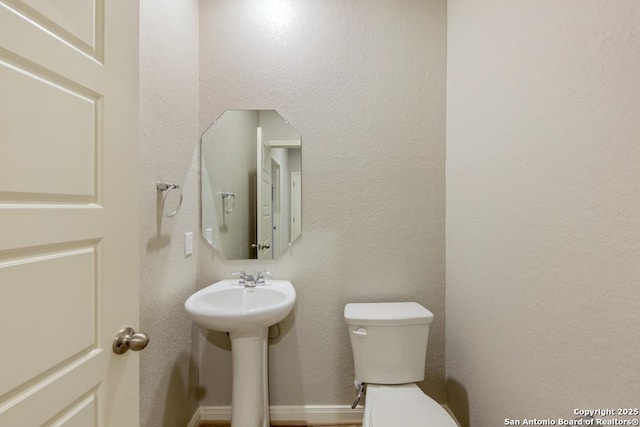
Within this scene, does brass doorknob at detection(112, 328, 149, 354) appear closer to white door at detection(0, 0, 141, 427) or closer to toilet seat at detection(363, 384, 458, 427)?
white door at detection(0, 0, 141, 427)

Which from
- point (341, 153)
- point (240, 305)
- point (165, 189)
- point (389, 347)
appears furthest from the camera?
point (341, 153)

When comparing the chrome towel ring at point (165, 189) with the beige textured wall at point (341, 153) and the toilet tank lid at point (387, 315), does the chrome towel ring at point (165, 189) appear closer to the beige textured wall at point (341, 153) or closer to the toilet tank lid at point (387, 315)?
the beige textured wall at point (341, 153)

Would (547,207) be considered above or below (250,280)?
above

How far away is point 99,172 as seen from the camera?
72cm

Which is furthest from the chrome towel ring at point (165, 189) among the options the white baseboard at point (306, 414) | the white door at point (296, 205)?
the white baseboard at point (306, 414)

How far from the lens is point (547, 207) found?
1043 millimetres

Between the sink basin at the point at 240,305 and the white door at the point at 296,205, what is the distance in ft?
0.97

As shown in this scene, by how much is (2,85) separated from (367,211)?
154 cm

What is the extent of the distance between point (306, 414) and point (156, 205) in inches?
56.2

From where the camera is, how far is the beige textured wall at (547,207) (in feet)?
2.63

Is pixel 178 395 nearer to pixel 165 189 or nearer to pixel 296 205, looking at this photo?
pixel 165 189

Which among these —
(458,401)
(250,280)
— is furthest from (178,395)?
(458,401)

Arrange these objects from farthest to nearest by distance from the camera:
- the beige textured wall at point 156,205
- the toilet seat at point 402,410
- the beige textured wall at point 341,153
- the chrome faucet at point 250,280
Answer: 1. the beige textured wall at point 341,153
2. the chrome faucet at point 250,280
3. the beige textured wall at point 156,205
4. the toilet seat at point 402,410

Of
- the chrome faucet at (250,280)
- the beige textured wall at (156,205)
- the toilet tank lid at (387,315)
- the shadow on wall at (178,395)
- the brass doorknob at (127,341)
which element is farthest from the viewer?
the chrome faucet at (250,280)
